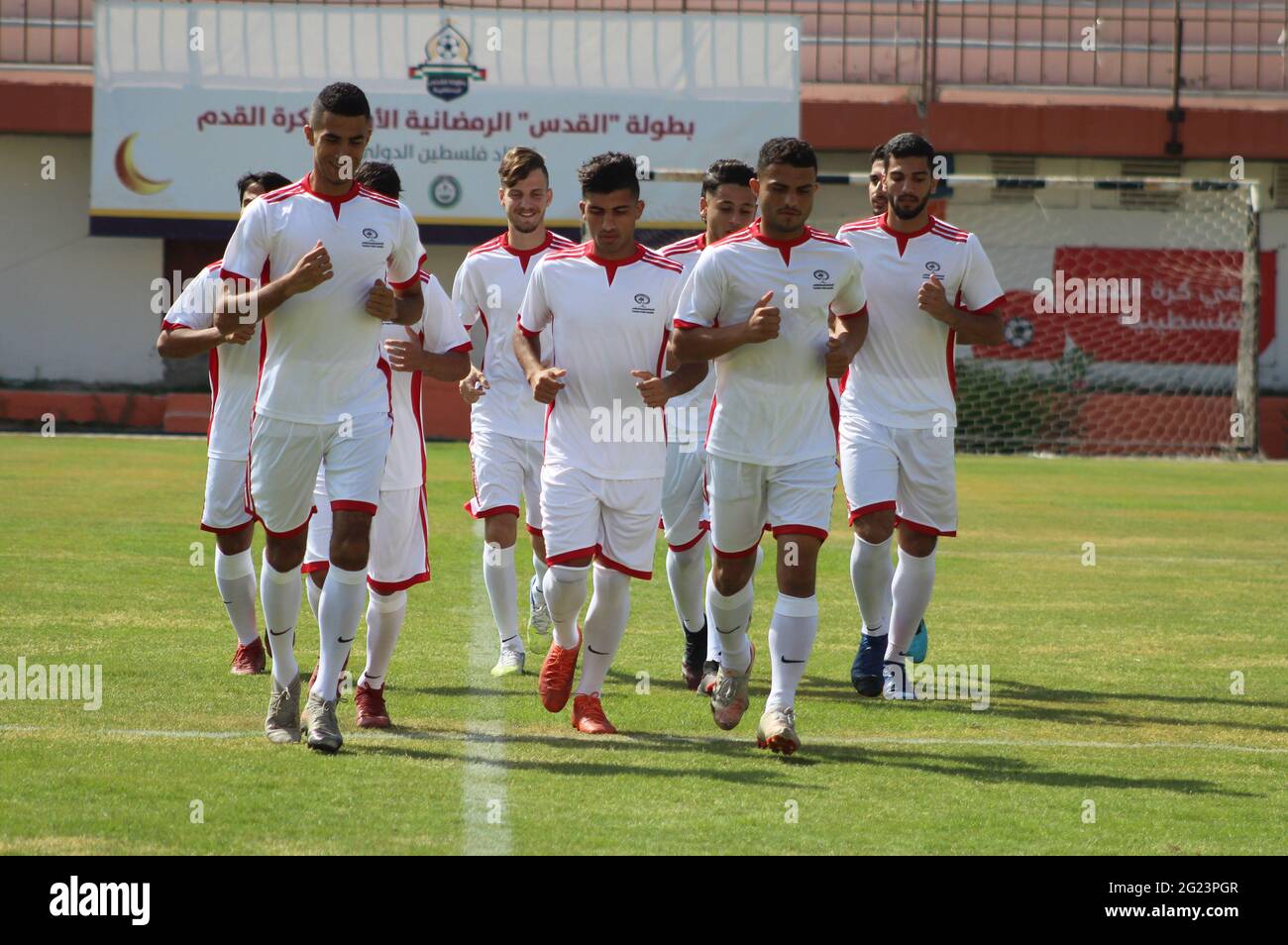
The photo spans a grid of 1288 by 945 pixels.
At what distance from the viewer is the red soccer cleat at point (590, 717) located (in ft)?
23.6

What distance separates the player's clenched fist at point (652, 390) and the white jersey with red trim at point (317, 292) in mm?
1046

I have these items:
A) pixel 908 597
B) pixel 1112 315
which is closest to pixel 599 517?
pixel 908 597

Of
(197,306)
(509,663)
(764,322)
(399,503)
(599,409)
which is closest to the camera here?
(764,322)

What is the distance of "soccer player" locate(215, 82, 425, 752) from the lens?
21.7 ft

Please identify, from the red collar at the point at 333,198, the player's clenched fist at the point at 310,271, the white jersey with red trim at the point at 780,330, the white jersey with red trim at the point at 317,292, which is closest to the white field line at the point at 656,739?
the white jersey with red trim at the point at 780,330

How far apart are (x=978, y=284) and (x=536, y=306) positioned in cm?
221

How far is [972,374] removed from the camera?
1083 inches

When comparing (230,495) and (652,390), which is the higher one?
(652,390)

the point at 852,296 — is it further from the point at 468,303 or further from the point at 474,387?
the point at 468,303

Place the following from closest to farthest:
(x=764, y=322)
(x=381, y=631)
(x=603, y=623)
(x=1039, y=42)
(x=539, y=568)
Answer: (x=764, y=322)
(x=603, y=623)
(x=381, y=631)
(x=539, y=568)
(x=1039, y=42)

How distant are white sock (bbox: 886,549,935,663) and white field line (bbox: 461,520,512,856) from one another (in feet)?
6.44

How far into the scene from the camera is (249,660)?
8453mm

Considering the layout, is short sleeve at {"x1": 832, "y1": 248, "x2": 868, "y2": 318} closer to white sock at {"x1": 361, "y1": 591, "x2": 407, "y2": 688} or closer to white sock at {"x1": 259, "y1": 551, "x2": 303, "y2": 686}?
white sock at {"x1": 361, "y1": 591, "x2": 407, "y2": 688}

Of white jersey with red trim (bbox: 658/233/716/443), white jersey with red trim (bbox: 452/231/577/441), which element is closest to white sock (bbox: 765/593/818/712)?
white jersey with red trim (bbox: 658/233/716/443)
